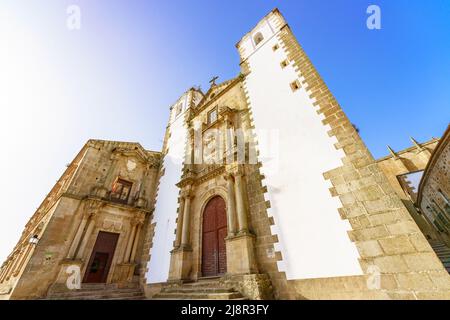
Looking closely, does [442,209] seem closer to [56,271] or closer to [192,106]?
Answer: [192,106]

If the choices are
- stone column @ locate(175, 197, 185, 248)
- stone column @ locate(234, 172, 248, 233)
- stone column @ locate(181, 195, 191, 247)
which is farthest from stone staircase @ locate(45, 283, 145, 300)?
stone column @ locate(234, 172, 248, 233)

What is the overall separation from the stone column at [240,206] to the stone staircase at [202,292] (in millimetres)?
1738

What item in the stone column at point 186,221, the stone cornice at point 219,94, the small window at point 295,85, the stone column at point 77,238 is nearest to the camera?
the small window at point 295,85

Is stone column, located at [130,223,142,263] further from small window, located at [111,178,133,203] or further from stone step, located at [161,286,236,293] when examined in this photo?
stone step, located at [161,286,236,293]

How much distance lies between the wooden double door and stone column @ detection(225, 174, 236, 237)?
24.9ft

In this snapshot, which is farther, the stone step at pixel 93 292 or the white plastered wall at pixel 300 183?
the stone step at pixel 93 292

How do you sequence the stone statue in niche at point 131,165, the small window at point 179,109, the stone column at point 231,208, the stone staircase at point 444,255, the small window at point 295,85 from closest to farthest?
the stone staircase at point 444,255, the stone column at point 231,208, the small window at point 295,85, the stone statue in niche at point 131,165, the small window at point 179,109

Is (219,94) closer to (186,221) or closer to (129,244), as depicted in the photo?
(186,221)

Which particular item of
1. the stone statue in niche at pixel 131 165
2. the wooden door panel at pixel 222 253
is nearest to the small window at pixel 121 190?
the stone statue in niche at pixel 131 165

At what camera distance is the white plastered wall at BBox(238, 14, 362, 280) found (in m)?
4.61

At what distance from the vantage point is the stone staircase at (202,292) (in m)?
4.89

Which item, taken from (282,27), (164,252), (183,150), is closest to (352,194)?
(164,252)

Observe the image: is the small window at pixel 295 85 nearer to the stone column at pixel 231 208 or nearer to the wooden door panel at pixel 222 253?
the stone column at pixel 231 208
